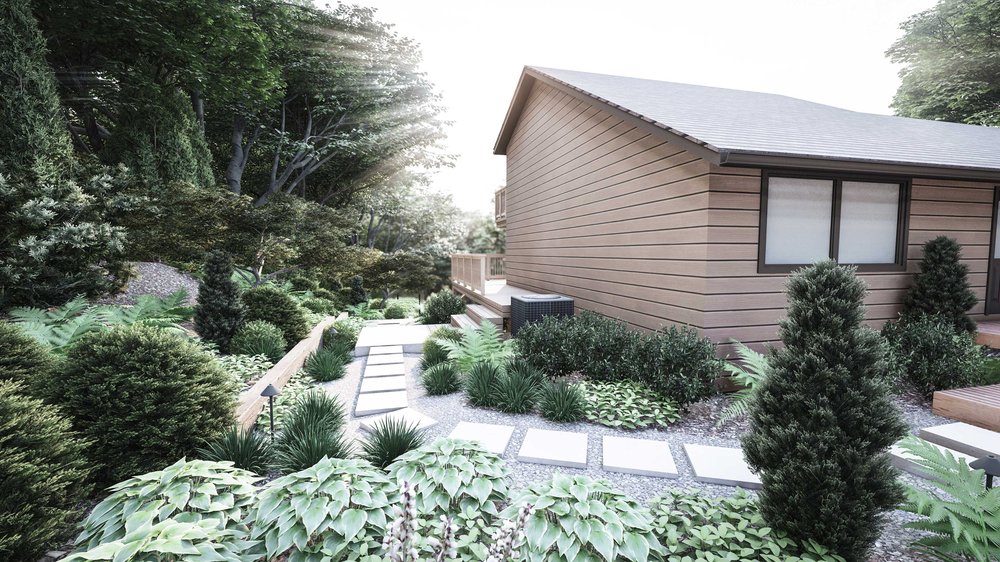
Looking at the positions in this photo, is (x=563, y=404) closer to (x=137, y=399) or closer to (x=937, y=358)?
(x=137, y=399)

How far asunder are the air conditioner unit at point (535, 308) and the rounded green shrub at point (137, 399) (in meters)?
4.56

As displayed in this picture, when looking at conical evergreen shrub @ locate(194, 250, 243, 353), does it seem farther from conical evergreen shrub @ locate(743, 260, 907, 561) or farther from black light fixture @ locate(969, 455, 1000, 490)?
black light fixture @ locate(969, 455, 1000, 490)

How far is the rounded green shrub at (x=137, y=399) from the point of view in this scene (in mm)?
2533

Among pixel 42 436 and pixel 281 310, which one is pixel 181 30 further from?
pixel 42 436

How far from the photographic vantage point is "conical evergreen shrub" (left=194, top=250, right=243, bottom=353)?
584 cm

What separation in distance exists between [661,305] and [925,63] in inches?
983

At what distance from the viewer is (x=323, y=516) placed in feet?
5.84

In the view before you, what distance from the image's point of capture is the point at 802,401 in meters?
2.12

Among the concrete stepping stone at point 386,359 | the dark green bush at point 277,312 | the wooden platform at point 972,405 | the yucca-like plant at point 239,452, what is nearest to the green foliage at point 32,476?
the yucca-like plant at point 239,452

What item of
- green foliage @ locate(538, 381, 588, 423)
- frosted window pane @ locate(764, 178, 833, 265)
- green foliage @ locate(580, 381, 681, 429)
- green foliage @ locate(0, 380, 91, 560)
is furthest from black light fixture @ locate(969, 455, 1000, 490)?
green foliage @ locate(0, 380, 91, 560)

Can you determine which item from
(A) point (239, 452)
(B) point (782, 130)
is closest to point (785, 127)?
(B) point (782, 130)

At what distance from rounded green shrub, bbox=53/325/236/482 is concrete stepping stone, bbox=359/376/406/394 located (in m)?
1.95

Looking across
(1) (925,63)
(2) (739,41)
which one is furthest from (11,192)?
(1) (925,63)

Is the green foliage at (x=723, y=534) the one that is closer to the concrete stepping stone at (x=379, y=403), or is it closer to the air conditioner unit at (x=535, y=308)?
the concrete stepping stone at (x=379, y=403)
